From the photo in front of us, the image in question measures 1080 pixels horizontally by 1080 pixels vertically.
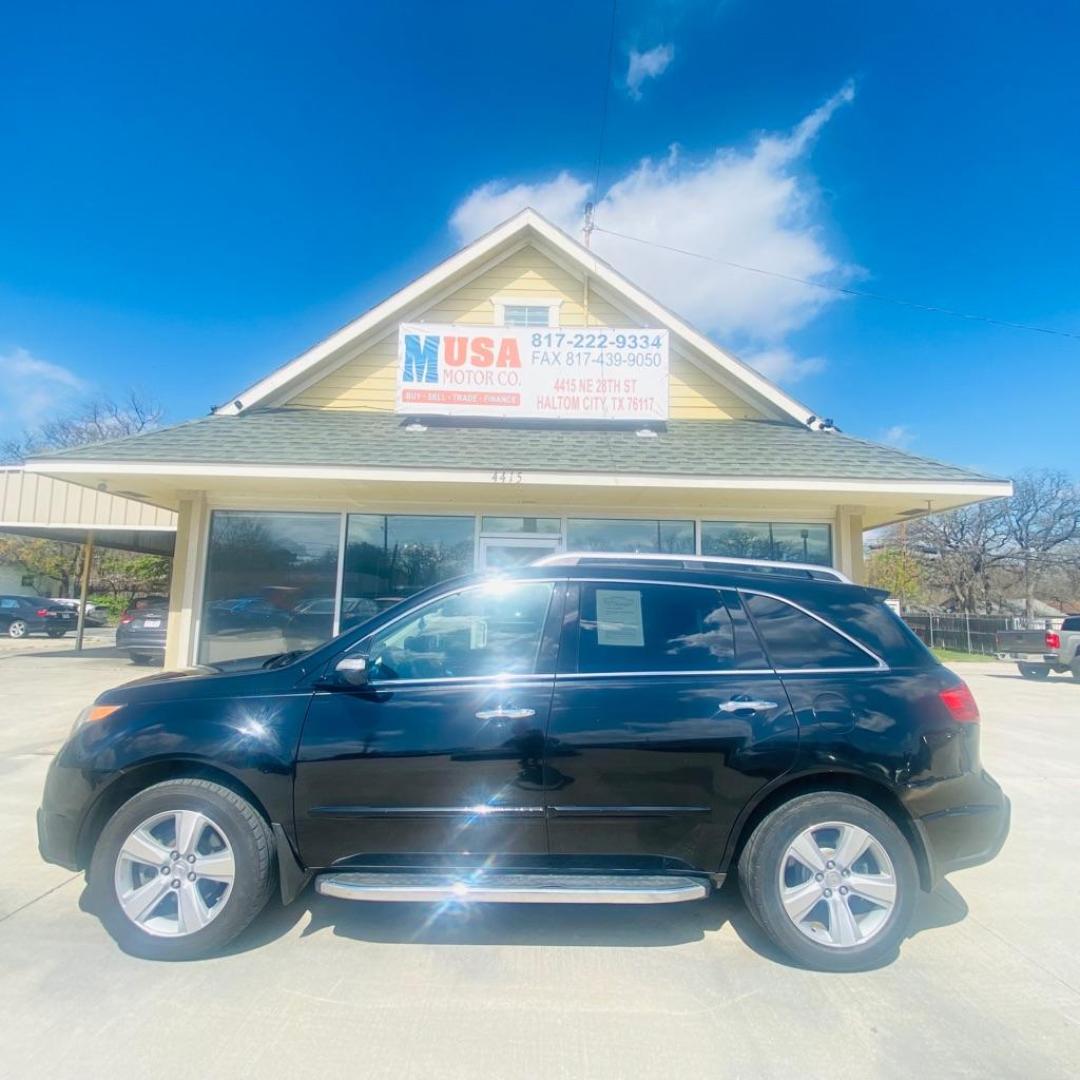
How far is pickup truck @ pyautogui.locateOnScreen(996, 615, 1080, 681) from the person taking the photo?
15766 millimetres

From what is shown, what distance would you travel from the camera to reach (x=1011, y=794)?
18.8ft

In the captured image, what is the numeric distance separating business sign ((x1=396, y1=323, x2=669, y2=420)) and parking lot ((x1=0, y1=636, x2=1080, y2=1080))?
6806mm

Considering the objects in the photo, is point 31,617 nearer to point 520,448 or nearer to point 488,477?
point 520,448

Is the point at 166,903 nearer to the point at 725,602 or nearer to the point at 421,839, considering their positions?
the point at 421,839

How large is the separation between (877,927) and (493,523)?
6536 millimetres

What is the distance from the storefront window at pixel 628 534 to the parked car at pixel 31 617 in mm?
23107

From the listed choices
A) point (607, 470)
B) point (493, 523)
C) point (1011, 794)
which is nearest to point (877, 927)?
point (1011, 794)

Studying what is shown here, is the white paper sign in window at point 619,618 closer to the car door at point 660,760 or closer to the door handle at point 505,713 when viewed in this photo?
the car door at point 660,760

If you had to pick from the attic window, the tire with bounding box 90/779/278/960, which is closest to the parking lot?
the tire with bounding box 90/779/278/960

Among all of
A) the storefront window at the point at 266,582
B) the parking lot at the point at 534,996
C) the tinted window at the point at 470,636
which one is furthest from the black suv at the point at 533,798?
the storefront window at the point at 266,582

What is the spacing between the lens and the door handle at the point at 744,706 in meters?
3.07

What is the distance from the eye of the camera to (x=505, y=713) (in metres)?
3.06

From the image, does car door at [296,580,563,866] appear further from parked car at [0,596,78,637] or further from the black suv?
parked car at [0,596,78,637]

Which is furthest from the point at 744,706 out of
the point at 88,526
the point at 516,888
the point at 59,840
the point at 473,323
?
the point at 88,526
